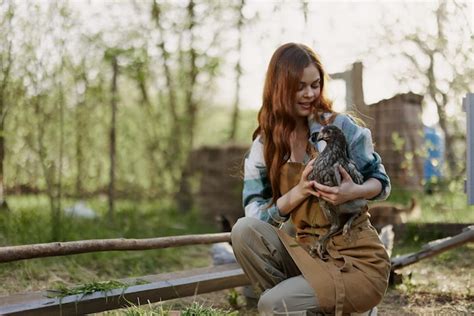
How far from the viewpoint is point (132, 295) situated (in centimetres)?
305

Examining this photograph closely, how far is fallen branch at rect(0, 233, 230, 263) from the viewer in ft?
9.05

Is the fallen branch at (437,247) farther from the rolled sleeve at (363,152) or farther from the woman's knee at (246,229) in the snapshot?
the woman's knee at (246,229)

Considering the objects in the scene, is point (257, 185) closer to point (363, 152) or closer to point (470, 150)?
point (363, 152)

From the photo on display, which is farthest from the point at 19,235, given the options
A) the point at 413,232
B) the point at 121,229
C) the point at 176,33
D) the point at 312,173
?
the point at 176,33

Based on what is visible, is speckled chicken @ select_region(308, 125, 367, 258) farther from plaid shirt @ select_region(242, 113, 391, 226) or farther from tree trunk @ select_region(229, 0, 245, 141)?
tree trunk @ select_region(229, 0, 245, 141)

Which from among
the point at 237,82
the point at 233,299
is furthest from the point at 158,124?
the point at 233,299

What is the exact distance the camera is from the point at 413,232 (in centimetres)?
600

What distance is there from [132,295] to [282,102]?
1267 millimetres

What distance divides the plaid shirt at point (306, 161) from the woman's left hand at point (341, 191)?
6.5 inches

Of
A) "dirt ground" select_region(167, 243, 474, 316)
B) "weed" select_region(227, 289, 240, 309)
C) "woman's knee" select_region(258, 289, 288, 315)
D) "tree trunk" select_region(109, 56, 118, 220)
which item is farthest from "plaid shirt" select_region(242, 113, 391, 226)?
"tree trunk" select_region(109, 56, 118, 220)

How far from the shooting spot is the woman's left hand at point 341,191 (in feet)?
7.81

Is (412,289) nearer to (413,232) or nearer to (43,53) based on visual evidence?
(413,232)

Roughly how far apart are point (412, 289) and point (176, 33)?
17.8ft

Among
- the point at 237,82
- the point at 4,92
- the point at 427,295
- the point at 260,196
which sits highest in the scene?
the point at 237,82
